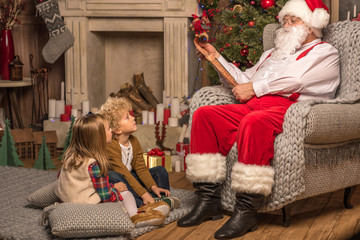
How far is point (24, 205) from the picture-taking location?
120 inches

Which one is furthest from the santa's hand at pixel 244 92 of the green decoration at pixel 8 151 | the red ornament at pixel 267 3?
the green decoration at pixel 8 151

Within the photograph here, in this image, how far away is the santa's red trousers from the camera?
260cm

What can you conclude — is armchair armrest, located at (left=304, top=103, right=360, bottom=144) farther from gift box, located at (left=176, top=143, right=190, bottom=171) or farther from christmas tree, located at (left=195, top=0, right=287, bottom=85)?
gift box, located at (left=176, top=143, right=190, bottom=171)

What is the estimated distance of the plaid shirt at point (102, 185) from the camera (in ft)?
Answer: 8.27

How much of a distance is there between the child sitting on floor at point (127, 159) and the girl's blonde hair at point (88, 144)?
0.27m

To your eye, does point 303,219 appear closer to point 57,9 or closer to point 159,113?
point 159,113

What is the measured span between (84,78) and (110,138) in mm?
2388

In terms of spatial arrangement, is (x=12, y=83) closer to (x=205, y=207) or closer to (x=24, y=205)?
(x=24, y=205)

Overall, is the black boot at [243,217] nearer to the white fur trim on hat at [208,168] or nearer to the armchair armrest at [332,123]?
the white fur trim on hat at [208,168]

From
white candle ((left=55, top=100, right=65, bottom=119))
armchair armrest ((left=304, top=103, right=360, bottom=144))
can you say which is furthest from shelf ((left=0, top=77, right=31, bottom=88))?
armchair armrest ((left=304, top=103, right=360, bottom=144))

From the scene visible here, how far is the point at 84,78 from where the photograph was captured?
16.3 ft

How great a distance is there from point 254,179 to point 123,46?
3.10 m

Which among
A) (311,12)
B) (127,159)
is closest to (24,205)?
(127,159)

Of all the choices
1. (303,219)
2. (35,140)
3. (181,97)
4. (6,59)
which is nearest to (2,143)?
(35,140)
